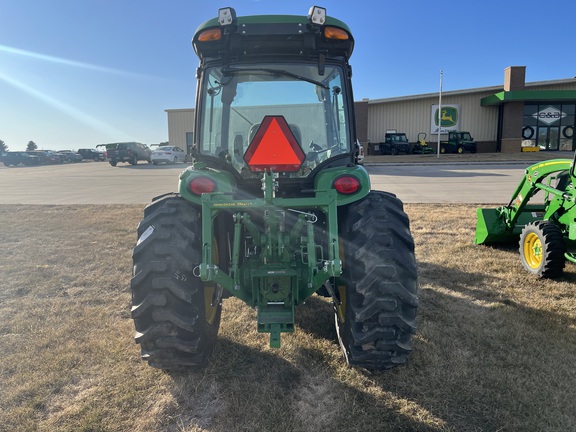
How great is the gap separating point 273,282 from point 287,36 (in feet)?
6.01

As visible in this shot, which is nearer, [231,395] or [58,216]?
[231,395]

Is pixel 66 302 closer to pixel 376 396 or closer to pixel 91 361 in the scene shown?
pixel 91 361

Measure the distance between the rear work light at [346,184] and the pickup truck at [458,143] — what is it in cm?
3396

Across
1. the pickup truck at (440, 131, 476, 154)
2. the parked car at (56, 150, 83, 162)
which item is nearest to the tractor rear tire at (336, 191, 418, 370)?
the pickup truck at (440, 131, 476, 154)

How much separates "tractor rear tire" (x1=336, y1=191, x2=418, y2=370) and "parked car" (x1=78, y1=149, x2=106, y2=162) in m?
46.3

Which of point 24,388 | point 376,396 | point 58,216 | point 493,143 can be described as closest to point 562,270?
point 376,396

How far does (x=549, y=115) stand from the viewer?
3434 centimetres

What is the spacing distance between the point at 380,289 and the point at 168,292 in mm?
1409

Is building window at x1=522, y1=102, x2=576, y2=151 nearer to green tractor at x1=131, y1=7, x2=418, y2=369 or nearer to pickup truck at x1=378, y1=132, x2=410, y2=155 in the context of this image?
pickup truck at x1=378, y1=132, x2=410, y2=155

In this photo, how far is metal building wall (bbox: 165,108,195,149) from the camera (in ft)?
125

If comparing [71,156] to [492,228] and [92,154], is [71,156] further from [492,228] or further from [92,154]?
[492,228]

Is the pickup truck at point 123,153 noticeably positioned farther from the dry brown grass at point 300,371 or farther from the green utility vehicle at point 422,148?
the dry brown grass at point 300,371

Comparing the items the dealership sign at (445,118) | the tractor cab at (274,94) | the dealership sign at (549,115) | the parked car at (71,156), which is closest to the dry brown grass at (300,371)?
the tractor cab at (274,94)

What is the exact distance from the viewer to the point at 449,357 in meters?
3.31
